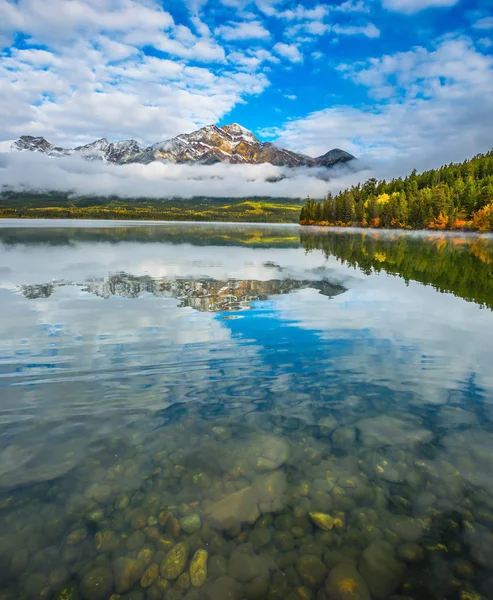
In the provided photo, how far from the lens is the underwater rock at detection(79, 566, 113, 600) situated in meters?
4.83

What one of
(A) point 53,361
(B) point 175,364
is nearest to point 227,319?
(B) point 175,364

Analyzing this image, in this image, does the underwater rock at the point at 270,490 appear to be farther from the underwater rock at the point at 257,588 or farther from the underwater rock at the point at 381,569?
the underwater rock at the point at 381,569

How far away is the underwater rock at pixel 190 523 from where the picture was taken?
5824mm

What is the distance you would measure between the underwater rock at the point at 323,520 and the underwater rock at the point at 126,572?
2.82m

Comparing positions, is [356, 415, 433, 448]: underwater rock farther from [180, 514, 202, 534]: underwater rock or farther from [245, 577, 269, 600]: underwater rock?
[180, 514, 202, 534]: underwater rock

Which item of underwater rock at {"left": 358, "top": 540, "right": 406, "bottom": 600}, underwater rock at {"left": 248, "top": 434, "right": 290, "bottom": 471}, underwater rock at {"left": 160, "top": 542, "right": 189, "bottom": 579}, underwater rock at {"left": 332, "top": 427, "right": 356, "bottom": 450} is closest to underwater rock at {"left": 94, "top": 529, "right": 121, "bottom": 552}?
underwater rock at {"left": 160, "top": 542, "right": 189, "bottom": 579}

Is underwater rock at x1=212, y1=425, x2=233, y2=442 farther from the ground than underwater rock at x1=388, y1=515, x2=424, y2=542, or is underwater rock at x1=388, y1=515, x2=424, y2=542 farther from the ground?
underwater rock at x1=388, y1=515, x2=424, y2=542

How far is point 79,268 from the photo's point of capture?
3475 centimetres

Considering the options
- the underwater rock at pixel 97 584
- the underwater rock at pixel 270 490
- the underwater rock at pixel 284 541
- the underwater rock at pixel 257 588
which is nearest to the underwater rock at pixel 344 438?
the underwater rock at pixel 270 490

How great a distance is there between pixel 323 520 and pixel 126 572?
10.4 feet

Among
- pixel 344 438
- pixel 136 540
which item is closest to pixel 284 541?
pixel 136 540

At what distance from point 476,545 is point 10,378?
40.3 ft

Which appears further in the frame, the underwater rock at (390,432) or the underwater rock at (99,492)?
the underwater rock at (390,432)

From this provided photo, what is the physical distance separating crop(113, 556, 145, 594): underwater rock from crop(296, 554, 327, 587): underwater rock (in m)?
2.32
